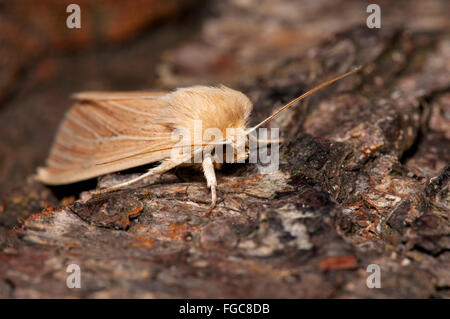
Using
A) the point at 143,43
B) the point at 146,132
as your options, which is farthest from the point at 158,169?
the point at 143,43

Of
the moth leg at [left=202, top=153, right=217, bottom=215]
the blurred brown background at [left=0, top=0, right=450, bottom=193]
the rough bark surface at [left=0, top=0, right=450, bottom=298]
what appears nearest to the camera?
the rough bark surface at [left=0, top=0, right=450, bottom=298]

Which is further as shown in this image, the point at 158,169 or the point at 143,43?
the point at 143,43

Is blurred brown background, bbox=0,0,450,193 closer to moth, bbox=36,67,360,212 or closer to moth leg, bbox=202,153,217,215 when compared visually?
moth, bbox=36,67,360,212

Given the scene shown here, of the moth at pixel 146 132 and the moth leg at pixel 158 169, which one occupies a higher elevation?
the moth at pixel 146 132

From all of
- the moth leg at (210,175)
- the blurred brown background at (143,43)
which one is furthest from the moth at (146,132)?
the blurred brown background at (143,43)

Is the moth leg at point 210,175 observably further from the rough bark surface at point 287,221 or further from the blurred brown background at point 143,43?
the blurred brown background at point 143,43

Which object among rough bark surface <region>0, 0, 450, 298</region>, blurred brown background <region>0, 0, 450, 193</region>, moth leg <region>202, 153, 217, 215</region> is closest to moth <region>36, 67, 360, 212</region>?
moth leg <region>202, 153, 217, 215</region>

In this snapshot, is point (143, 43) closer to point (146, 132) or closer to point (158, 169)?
point (146, 132)
